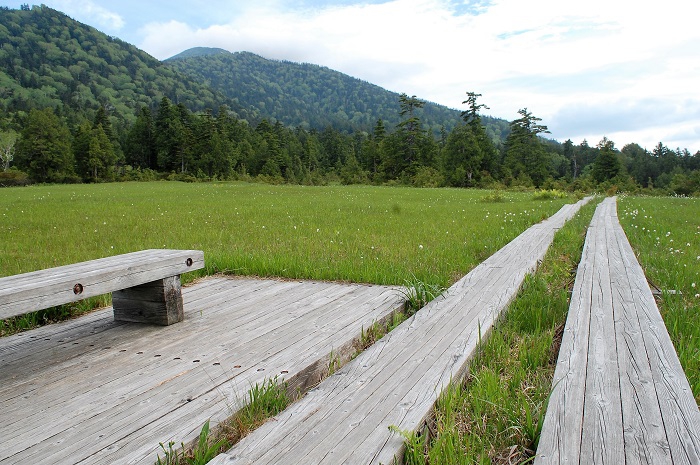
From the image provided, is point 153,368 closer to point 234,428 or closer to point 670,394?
point 234,428

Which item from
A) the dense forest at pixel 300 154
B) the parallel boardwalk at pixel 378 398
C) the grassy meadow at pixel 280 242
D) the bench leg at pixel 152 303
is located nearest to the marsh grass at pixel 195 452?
the parallel boardwalk at pixel 378 398

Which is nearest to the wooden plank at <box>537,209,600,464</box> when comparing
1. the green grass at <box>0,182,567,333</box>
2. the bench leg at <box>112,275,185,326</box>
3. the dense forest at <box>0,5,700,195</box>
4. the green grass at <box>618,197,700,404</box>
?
the green grass at <box>618,197,700,404</box>

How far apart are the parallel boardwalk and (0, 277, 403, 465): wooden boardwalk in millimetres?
363

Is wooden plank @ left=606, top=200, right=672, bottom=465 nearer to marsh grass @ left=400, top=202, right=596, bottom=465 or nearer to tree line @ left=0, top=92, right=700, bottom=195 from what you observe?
marsh grass @ left=400, top=202, right=596, bottom=465

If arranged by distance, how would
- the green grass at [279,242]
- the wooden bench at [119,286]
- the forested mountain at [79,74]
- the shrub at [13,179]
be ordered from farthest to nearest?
1. the forested mountain at [79,74]
2. the shrub at [13,179]
3. the green grass at [279,242]
4. the wooden bench at [119,286]

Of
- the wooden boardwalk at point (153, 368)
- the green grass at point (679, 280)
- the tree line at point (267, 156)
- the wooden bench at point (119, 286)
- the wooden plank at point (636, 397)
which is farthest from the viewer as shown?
the tree line at point (267, 156)

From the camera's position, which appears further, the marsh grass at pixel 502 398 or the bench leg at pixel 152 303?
the bench leg at pixel 152 303

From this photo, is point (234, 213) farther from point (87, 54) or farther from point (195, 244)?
point (87, 54)

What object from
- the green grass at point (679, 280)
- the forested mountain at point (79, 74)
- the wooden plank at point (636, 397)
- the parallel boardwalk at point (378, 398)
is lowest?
the green grass at point (679, 280)

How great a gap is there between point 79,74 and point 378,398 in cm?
19336

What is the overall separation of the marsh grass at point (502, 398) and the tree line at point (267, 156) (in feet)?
163

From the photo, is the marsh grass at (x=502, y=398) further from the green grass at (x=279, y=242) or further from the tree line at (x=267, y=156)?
the tree line at (x=267, y=156)

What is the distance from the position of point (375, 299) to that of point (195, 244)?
4.66m

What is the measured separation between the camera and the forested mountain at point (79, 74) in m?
132
